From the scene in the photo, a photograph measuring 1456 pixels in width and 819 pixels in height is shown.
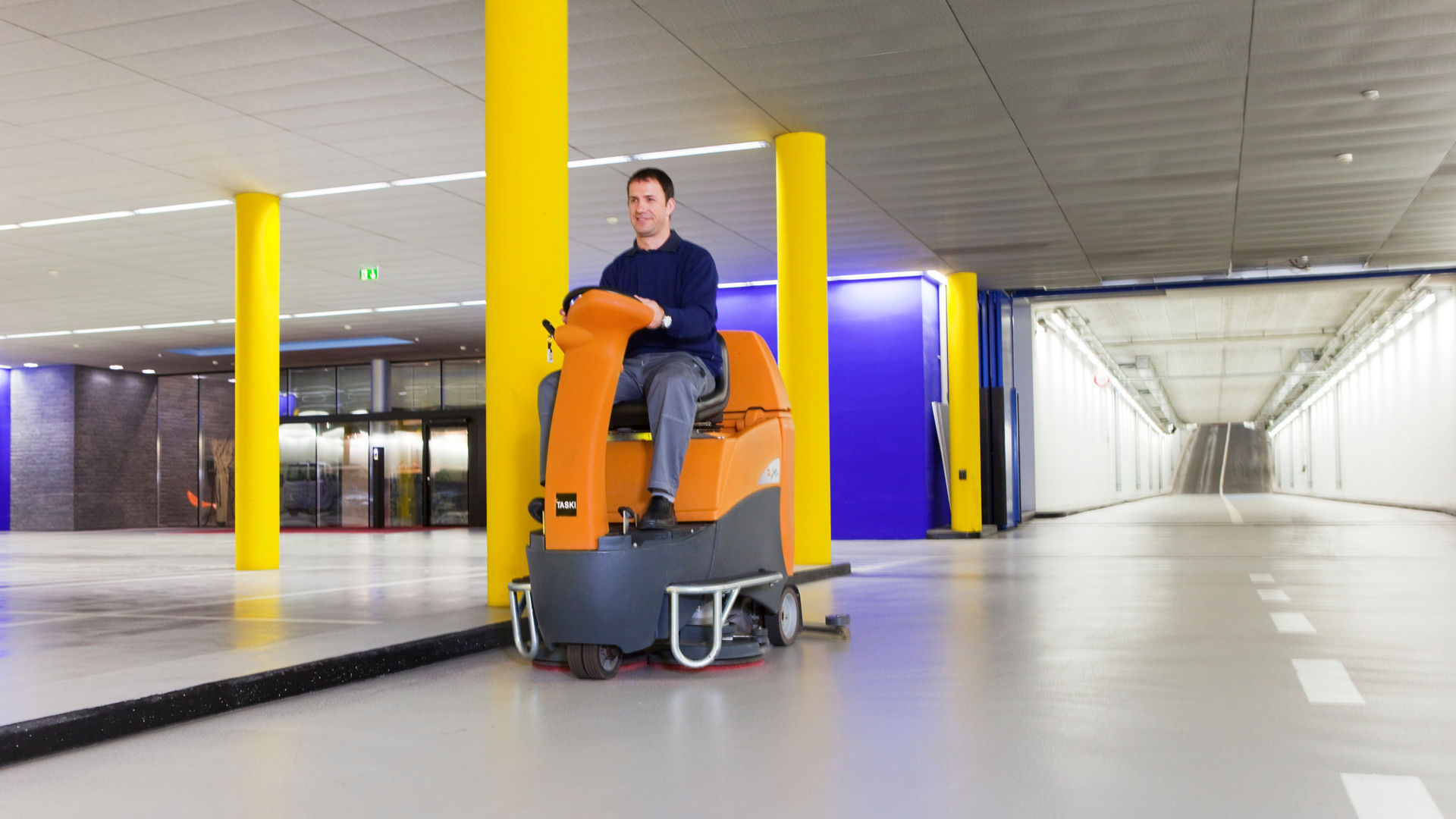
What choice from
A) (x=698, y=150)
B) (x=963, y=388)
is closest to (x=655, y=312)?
(x=698, y=150)

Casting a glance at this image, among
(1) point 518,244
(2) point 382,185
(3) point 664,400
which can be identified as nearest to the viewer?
(3) point 664,400

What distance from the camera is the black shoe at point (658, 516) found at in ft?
12.7

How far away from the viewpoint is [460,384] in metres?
24.2

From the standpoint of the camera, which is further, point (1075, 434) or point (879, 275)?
point (1075, 434)

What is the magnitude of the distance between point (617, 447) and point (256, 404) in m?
7.19

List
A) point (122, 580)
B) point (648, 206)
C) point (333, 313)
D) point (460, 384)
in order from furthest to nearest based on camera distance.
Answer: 1. point (460, 384)
2. point (333, 313)
3. point (122, 580)
4. point (648, 206)

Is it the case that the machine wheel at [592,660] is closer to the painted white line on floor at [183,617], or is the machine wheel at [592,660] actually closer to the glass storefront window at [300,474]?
the painted white line on floor at [183,617]

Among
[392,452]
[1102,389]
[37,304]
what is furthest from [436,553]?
[1102,389]

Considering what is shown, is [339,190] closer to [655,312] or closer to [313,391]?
[655,312]

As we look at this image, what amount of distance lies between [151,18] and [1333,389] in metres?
35.9

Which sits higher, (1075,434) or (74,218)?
(74,218)

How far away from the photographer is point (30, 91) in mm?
7906

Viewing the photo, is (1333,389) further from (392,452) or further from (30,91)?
(30,91)

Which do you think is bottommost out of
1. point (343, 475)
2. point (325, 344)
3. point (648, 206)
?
point (343, 475)
